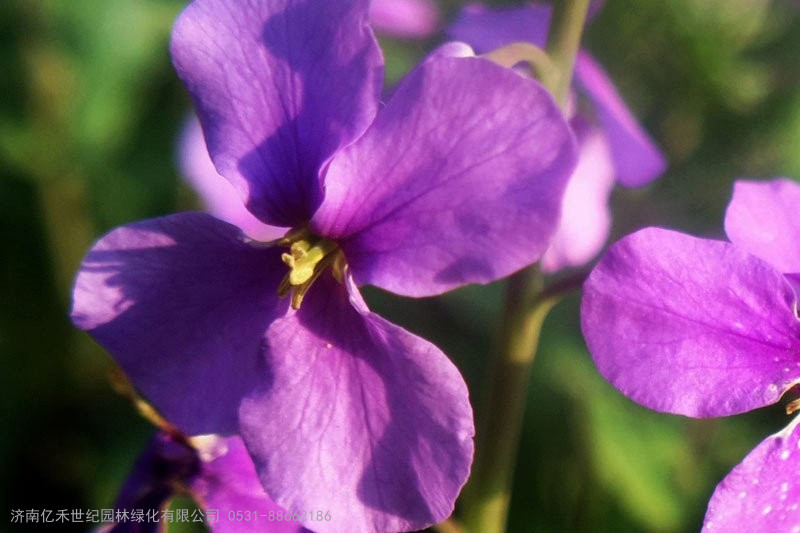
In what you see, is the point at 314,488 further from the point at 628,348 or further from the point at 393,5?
the point at 393,5

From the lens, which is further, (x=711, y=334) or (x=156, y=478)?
(x=156, y=478)

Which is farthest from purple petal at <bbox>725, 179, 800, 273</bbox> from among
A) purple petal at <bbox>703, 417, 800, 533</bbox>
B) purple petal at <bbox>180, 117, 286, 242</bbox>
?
purple petal at <bbox>180, 117, 286, 242</bbox>

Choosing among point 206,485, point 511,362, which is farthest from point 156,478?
point 511,362

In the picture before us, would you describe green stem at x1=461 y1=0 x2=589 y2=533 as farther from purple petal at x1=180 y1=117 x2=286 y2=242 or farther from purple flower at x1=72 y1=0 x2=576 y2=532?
purple petal at x1=180 y1=117 x2=286 y2=242

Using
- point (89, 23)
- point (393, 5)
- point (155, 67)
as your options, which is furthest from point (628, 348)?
point (155, 67)

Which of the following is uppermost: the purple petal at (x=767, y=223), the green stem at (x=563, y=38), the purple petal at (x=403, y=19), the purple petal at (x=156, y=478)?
the green stem at (x=563, y=38)

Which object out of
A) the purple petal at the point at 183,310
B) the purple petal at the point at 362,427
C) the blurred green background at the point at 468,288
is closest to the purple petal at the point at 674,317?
the purple petal at the point at 362,427

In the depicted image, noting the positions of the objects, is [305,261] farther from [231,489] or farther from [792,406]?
[792,406]

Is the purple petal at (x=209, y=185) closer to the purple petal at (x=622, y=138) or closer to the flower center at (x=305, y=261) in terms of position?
the purple petal at (x=622, y=138)
